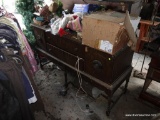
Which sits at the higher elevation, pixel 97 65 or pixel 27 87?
pixel 97 65

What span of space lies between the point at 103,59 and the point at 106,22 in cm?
34

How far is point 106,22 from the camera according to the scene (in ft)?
3.41

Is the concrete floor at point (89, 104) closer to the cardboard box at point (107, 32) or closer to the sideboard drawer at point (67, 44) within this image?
the sideboard drawer at point (67, 44)

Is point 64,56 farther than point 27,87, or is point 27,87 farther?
point 64,56

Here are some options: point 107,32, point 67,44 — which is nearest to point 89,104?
point 67,44

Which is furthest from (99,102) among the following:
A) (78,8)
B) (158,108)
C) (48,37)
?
(78,8)

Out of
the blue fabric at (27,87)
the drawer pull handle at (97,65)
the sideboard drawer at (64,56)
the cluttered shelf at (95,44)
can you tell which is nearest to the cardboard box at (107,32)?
the cluttered shelf at (95,44)

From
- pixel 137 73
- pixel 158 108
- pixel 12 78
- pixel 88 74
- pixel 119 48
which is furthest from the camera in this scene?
pixel 137 73

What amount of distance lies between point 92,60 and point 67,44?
1.17 ft

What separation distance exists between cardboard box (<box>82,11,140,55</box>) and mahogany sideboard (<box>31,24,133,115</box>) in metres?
0.07

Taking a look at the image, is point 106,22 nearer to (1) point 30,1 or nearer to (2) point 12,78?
(2) point 12,78

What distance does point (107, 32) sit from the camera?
107cm

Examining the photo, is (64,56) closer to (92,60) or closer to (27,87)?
(92,60)

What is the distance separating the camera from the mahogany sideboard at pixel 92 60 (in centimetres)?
126
